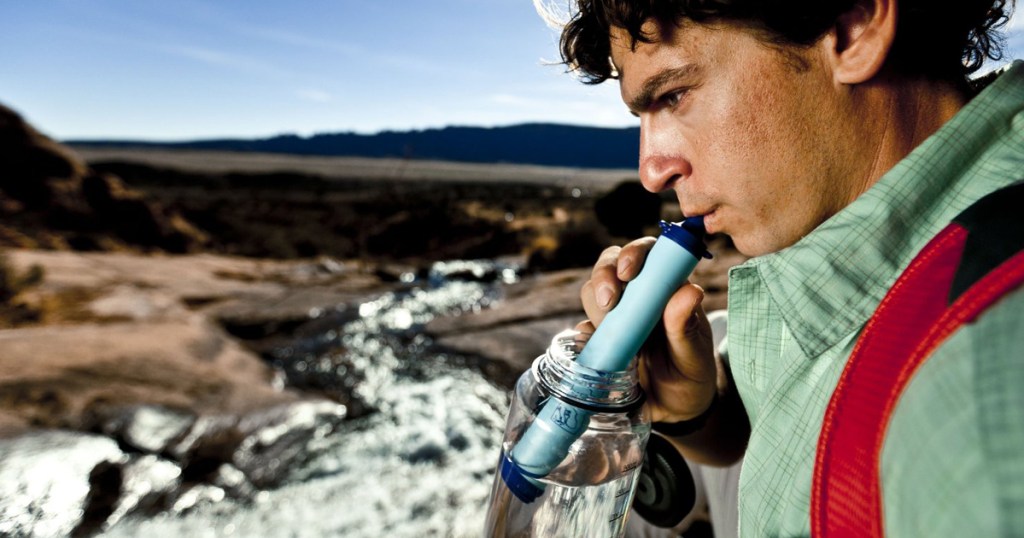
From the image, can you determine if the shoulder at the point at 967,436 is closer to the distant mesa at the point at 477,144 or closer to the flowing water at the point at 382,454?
the flowing water at the point at 382,454

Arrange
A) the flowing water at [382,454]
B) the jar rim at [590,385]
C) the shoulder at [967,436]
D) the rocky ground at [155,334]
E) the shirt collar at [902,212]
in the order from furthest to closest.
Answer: the rocky ground at [155,334] → the flowing water at [382,454] → the jar rim at [590,385] → the shirt collar at [902,212] → the shoulder at [967,436]

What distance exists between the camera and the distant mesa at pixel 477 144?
13462cm

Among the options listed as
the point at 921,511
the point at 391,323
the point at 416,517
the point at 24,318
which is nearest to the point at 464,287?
the point at 391,323

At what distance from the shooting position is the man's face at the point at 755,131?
1269mm

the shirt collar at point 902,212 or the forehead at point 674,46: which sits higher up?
the forehead at point 674,46

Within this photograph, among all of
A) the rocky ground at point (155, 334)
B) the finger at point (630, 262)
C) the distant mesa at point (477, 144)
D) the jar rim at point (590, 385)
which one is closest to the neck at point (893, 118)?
the finger at point (630, 262)

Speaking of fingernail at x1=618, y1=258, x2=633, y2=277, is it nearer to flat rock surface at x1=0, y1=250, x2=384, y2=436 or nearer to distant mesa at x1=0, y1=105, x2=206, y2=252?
flat rock surface at x1=0, y1=250, x2=384, y2=436

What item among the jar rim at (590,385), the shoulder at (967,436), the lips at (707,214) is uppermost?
the shoulder at (967,436)

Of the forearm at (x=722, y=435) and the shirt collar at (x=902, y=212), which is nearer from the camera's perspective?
the shirt collar at (x=902, y=212)

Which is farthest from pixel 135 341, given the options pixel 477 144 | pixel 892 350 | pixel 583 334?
pixel 477 144

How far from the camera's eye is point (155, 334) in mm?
5531

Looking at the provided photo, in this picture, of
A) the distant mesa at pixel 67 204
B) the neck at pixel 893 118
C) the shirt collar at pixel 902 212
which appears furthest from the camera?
the distant mesa at pixel 67 204

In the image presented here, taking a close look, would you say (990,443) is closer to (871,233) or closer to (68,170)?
(871,233)

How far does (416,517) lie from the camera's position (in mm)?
3361
